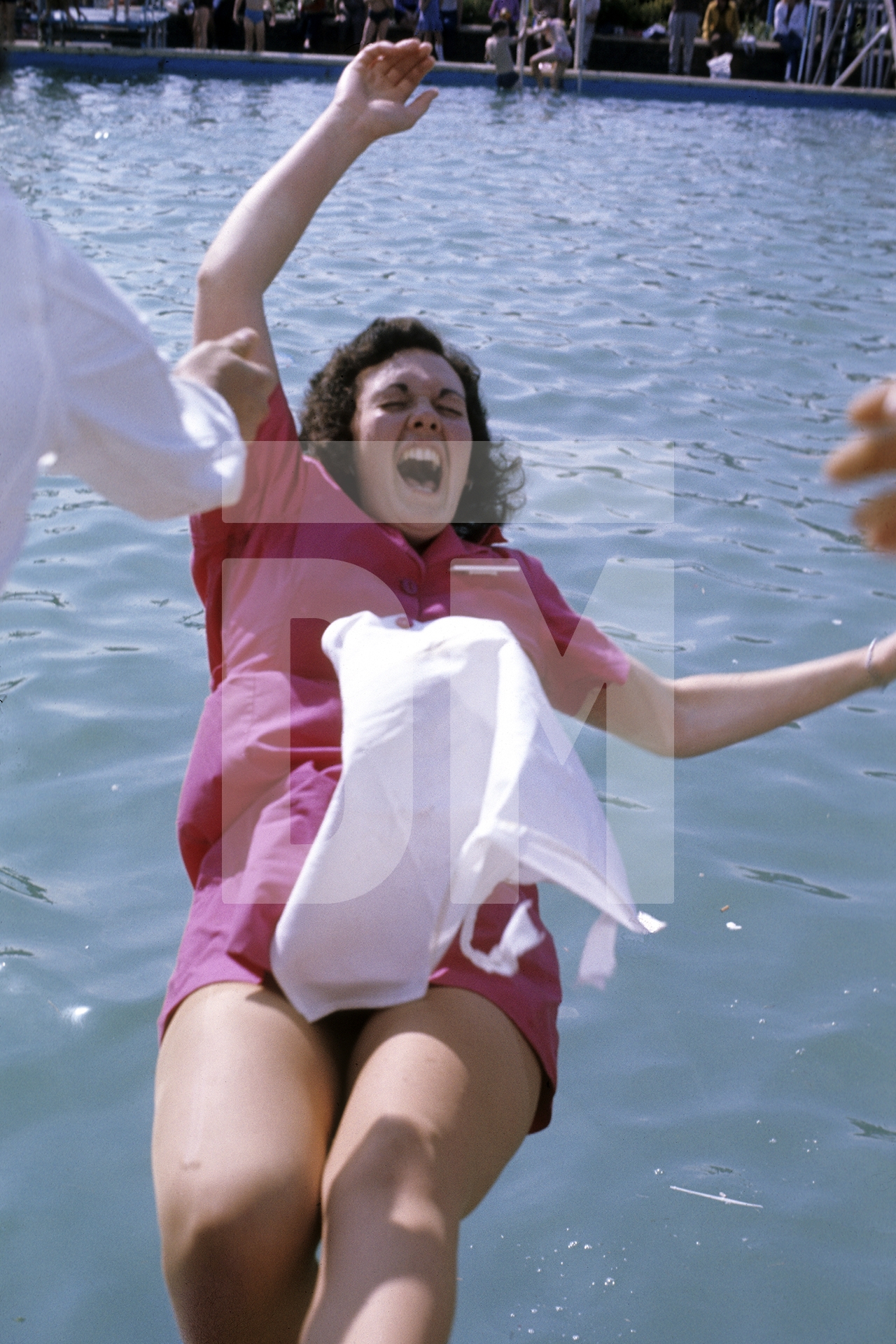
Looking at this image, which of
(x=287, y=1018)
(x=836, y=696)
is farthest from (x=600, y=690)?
(x=287, y=1018)

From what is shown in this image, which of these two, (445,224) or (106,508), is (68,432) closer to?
(106,508)

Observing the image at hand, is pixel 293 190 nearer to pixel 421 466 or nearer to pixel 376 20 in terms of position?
Answer: pixel 421 466

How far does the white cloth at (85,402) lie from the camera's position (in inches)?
55.9

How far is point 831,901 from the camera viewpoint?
3.32 metres

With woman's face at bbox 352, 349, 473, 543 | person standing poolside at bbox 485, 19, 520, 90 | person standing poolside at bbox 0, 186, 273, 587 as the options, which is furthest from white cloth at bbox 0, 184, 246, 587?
person standing poolside at bbox 485, 19, 520, 90

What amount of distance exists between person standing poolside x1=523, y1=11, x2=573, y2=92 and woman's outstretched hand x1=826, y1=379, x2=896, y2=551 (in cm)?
2102

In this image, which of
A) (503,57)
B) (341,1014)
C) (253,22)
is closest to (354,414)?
(341,1014)

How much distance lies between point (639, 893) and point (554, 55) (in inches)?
777

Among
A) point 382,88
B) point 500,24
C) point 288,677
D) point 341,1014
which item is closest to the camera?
point 341,1014

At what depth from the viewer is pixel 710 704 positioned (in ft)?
8.80

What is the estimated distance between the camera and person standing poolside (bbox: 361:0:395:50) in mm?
22281

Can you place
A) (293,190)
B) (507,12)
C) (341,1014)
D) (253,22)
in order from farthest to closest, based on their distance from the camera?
(253,22)
(507,12)
(293,190)
(341,1014)

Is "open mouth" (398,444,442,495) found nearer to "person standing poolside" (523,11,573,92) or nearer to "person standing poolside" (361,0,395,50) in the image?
"person standing poolside" (523,11,573,92)

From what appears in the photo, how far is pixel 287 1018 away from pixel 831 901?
1.71 m
